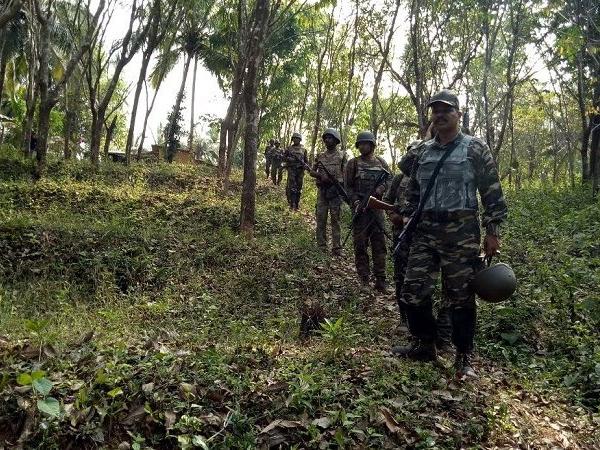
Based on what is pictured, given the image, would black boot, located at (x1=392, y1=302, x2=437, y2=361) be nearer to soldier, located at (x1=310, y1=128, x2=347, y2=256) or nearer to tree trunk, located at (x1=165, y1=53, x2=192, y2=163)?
soldier, located at (x1=310, y1=128, x2=347, y2=256)

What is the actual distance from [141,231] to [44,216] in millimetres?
1607

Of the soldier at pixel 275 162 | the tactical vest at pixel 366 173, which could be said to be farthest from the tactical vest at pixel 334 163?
the soldier at pixel 275 162

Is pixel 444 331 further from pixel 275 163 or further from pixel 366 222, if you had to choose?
pixel 275 163

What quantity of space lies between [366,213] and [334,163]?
83.7 inches

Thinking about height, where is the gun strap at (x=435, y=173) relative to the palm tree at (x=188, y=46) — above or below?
below

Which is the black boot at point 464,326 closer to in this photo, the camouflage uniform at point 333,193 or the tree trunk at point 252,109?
the camouflage uniform at point 333,193

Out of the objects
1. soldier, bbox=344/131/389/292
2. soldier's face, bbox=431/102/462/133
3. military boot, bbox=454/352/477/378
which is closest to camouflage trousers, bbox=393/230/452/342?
military boot, bbox=454/352/477/378

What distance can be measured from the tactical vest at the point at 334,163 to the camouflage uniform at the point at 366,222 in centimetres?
121

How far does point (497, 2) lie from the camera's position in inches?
514

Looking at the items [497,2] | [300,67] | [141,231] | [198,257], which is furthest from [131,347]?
[300,67]

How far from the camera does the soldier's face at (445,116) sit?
13.4 ft

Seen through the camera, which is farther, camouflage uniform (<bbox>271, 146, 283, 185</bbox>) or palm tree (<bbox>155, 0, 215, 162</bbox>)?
palm tree (<bbox>155, 0, 215, 162</bbox>)

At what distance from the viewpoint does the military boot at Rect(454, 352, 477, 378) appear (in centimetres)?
405

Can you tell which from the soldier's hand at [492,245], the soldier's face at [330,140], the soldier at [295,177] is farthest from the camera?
the soldier at [295,177]
